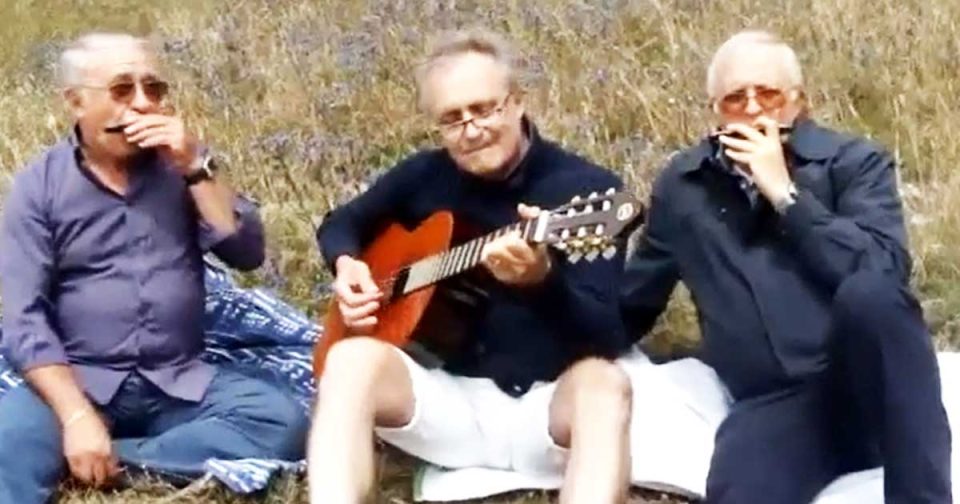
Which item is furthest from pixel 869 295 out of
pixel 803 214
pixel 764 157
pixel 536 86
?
pixel 536 86

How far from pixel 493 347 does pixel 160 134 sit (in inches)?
35.4

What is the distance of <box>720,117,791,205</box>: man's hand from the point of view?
3465 millimetres

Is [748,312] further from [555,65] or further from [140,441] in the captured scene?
[555,65]

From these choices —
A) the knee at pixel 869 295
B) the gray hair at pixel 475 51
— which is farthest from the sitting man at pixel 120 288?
the knee at pixel 869 295

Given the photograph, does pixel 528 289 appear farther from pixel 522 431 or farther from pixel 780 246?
pixel 780 246

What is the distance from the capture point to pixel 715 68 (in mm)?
3666

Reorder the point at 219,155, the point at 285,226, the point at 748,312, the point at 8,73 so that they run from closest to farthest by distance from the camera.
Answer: the point at 748,312, the point at 285,226, the point at 219,155, the point at 8,73

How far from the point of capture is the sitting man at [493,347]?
137 inches

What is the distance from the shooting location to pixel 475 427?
12.5ft

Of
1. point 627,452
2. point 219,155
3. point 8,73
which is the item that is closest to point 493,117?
point 627,452

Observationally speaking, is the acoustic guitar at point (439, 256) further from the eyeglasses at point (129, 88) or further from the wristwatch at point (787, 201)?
the eyeglasses at point (129, 88)

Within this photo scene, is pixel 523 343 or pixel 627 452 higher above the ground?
pixel 523 343

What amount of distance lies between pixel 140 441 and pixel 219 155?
1.96 metres

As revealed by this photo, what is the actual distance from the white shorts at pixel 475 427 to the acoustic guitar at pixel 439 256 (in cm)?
11
